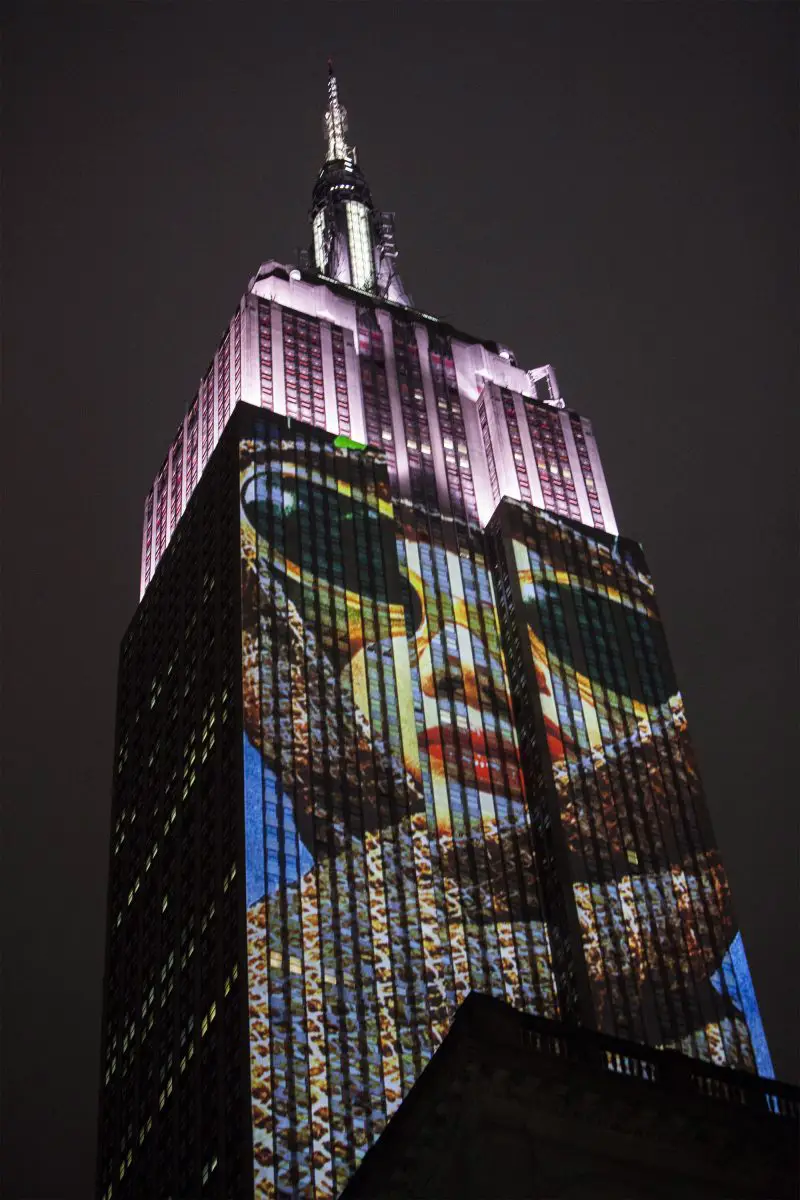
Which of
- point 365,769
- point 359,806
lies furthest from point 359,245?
point 359,806

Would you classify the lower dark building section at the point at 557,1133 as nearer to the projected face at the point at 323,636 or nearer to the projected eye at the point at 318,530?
the projected face at the point at 323,636

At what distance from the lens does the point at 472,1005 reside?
118 feet

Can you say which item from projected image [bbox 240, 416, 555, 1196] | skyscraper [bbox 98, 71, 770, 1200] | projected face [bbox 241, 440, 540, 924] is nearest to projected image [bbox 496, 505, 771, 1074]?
skyscraper [bbox 98, 71, 770, 1200]

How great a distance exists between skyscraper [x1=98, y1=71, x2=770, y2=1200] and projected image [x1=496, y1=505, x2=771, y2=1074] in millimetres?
240

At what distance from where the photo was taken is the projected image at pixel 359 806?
308ft

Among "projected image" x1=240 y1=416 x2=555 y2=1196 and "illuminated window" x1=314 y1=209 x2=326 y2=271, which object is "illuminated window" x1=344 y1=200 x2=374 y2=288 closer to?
"illuminated window" x1=314 y1=209 x2=326 y2=271

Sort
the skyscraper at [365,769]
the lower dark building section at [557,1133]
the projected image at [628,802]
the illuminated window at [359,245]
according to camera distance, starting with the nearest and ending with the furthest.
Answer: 1. the lower dark building section at [557,1133]
2. the skyscraper at [365,769]
3. the projected image at [628,802]
4. the illuminated window at [359,245]

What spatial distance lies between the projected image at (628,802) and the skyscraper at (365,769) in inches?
9.5

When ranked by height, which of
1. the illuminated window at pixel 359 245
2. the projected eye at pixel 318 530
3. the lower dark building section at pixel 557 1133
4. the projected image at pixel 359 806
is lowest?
the lower dark building section at pixel 557 1133

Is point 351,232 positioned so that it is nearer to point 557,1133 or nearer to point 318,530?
point 318,530

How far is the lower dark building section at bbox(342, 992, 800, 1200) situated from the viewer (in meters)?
34.5

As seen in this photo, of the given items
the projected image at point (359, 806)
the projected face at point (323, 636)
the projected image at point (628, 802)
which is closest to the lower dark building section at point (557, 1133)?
the projected image at point (359, 806)

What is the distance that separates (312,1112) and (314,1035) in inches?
197

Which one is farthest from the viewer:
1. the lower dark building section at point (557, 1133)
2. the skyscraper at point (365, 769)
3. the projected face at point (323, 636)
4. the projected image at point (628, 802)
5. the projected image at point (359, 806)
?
the projected image at point (628, 802)
